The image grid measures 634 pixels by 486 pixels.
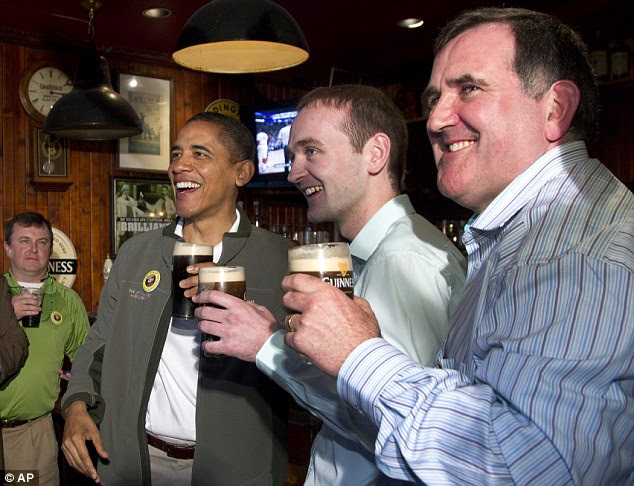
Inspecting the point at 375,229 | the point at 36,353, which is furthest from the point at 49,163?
the point at 375,229

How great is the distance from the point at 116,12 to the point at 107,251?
6.82 feet

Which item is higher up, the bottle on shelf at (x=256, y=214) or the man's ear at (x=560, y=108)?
the man's ear at (x=560, y=108)

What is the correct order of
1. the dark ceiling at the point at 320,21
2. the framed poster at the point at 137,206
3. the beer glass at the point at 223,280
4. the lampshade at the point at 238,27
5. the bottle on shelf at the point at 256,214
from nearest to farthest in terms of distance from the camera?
the beer glass at the point at 223,280 → the lampshade at the point at 238,27 → the dark ceiling at the point at 320,21 → the framed poster at the point at 137,206 → the bottle on shelf at the point at 256,214

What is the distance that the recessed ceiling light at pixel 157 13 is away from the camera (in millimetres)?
4891

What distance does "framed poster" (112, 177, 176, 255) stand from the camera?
19.2 ft

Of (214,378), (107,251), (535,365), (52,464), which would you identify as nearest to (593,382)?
(535,365)

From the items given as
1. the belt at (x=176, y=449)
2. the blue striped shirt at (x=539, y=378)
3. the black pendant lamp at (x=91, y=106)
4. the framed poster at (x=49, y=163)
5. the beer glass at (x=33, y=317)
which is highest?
the black pendant lamp at (x=91, y=106)

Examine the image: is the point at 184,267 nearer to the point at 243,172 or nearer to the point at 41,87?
the point at 243,172

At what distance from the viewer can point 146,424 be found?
6.57 feet

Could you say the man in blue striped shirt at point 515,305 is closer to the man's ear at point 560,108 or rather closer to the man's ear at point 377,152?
the man's ear at point 560,108

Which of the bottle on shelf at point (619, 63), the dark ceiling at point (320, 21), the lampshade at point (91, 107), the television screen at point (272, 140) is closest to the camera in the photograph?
the lampshade at point (91, 107)

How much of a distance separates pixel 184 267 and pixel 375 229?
0.62 meters

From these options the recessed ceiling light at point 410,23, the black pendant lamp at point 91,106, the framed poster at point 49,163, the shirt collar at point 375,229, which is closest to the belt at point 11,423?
the black pendant lamp at point 91,106

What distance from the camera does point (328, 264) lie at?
131 centimetres
